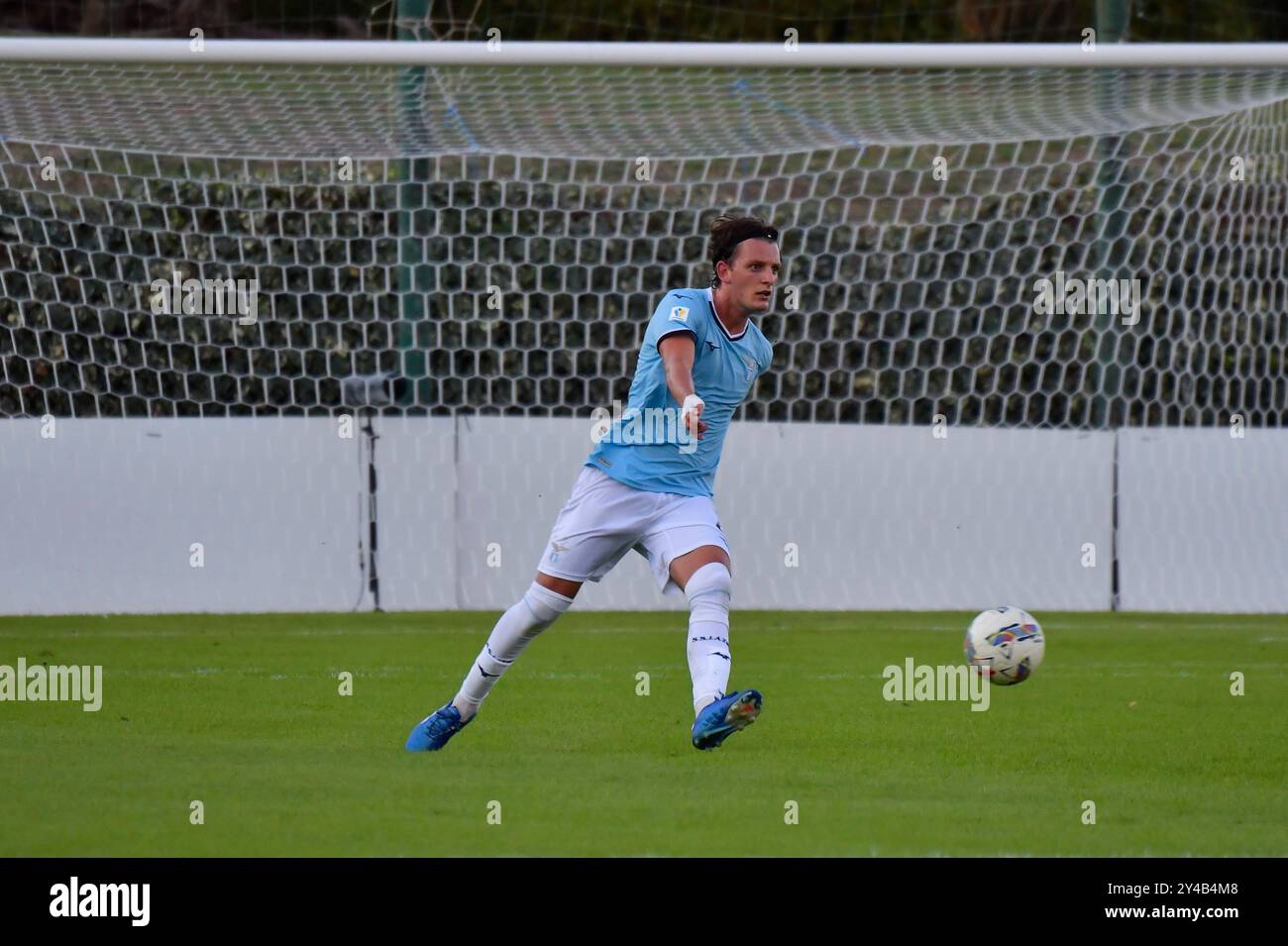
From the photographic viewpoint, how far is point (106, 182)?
13.4 m

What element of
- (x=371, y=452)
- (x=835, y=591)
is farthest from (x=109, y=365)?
(x=835, y=591)

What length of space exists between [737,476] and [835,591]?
1.12m

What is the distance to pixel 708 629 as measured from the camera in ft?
21.3

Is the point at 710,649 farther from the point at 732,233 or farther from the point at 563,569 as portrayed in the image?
the point at 732,233

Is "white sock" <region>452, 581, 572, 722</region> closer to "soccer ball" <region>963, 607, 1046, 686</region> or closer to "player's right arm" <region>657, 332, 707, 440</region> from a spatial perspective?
"player's right arm" <region>657, 332, 707, 440</region>

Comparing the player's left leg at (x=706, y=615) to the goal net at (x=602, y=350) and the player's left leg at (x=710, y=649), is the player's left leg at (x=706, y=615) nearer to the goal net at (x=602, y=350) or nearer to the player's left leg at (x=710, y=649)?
the player's left leg at (x=710, y=649)

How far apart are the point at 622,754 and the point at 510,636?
668 millimetres

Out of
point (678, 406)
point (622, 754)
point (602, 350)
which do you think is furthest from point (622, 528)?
point (602, 350)

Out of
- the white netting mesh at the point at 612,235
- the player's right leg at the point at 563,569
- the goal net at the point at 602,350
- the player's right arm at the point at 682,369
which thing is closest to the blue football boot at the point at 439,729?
the player's right leg at the point at 563,569

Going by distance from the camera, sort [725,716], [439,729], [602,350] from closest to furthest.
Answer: [725,716] → [439,729] → [602,350]

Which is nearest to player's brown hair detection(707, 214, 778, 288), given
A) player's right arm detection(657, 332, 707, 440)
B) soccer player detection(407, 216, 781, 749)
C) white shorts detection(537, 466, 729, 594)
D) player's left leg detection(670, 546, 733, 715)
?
soccer player detection(407, 216, 781, 749)

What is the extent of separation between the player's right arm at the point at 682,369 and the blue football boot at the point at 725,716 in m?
0.89

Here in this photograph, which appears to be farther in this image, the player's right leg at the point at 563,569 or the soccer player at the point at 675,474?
the player's right leg at the point at 563,569

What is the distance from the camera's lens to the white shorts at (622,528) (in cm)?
670
